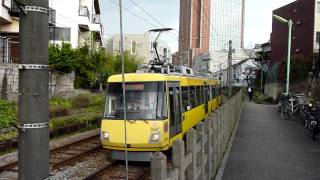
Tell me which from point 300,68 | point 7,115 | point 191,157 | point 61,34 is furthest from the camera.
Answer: point 300,68

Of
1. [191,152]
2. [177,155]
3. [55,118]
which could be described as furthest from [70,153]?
[177,155]

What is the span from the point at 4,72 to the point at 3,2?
7.02 meters

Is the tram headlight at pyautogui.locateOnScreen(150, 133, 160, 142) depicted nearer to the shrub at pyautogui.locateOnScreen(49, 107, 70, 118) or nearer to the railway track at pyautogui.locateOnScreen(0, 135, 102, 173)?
the railway track at pyautogui.locateOnScreen(0, 135, 102, 173)

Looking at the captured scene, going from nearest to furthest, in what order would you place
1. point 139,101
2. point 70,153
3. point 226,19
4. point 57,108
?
point 139,101 → point 70,153 → point 57,108 → point 226,19

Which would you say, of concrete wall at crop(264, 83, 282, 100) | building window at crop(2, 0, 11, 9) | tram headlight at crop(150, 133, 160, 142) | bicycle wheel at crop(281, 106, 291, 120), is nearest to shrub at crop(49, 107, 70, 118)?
building window at crop(2, 0, 11, 9)

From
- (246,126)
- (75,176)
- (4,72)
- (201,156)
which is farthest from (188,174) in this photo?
(4,72)

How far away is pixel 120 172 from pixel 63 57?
21.7 metres

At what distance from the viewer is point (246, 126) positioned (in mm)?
19234

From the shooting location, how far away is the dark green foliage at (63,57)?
100 feet

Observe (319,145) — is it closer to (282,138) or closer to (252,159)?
(282,138)

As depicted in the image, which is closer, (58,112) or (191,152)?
(191,152)

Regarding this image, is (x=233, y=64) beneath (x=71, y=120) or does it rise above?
above

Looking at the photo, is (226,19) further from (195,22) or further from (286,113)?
(286,113)

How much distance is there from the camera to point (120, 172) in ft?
35.0
